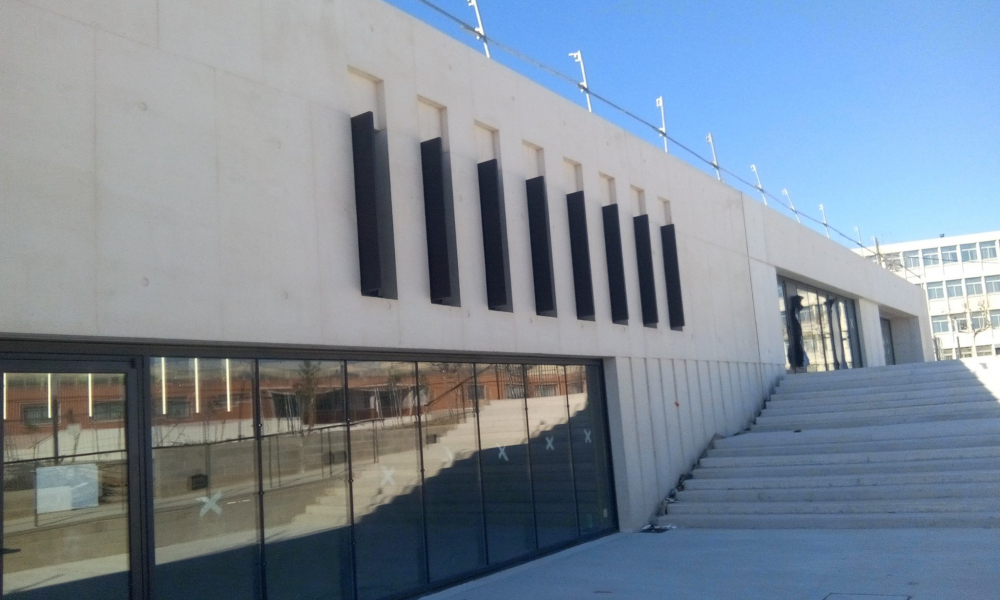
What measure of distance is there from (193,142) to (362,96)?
2.86 meters

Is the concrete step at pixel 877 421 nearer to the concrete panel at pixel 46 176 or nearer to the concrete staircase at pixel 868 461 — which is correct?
the concrete staircase at pixel 868 461

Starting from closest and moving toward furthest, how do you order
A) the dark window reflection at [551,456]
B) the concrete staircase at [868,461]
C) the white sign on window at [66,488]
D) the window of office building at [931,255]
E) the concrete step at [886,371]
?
1. the white sign on window at [66,488]
2. the dark window reflection at [551,456]
3. the concrete staircase at [868,461]
4. the concrete step at [886,371]
5. the window of office building at [931,255]

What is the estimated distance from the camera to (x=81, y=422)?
7188 mm

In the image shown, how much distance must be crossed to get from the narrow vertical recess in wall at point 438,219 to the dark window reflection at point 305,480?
71.5 inches

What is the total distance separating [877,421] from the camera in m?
17.6

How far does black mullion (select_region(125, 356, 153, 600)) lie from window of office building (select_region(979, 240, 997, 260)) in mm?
75723

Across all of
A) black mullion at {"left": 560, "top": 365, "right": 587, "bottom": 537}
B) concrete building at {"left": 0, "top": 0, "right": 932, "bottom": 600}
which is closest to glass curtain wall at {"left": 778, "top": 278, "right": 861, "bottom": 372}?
concrete building at {"left": 0, "top": 0, "right": 932, "bottom": 600}

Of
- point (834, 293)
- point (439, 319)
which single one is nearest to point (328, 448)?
point (439, 319)

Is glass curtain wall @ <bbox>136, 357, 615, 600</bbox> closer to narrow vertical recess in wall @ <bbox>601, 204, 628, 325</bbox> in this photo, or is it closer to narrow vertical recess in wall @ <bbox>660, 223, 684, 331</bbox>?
narrow vertical recess in wall @ <bbox>601, 204, 628, 325</bbox>

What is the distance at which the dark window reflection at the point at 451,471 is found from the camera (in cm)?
1074

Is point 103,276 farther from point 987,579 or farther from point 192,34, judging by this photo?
point 987,579

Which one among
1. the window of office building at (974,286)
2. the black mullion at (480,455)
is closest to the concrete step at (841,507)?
the black mullion at (480,455)

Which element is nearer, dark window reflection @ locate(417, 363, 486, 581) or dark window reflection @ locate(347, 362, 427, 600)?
dark window reflection @ locate(347, 362, 427, 600)

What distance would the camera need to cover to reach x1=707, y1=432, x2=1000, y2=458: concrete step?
1500 cm
